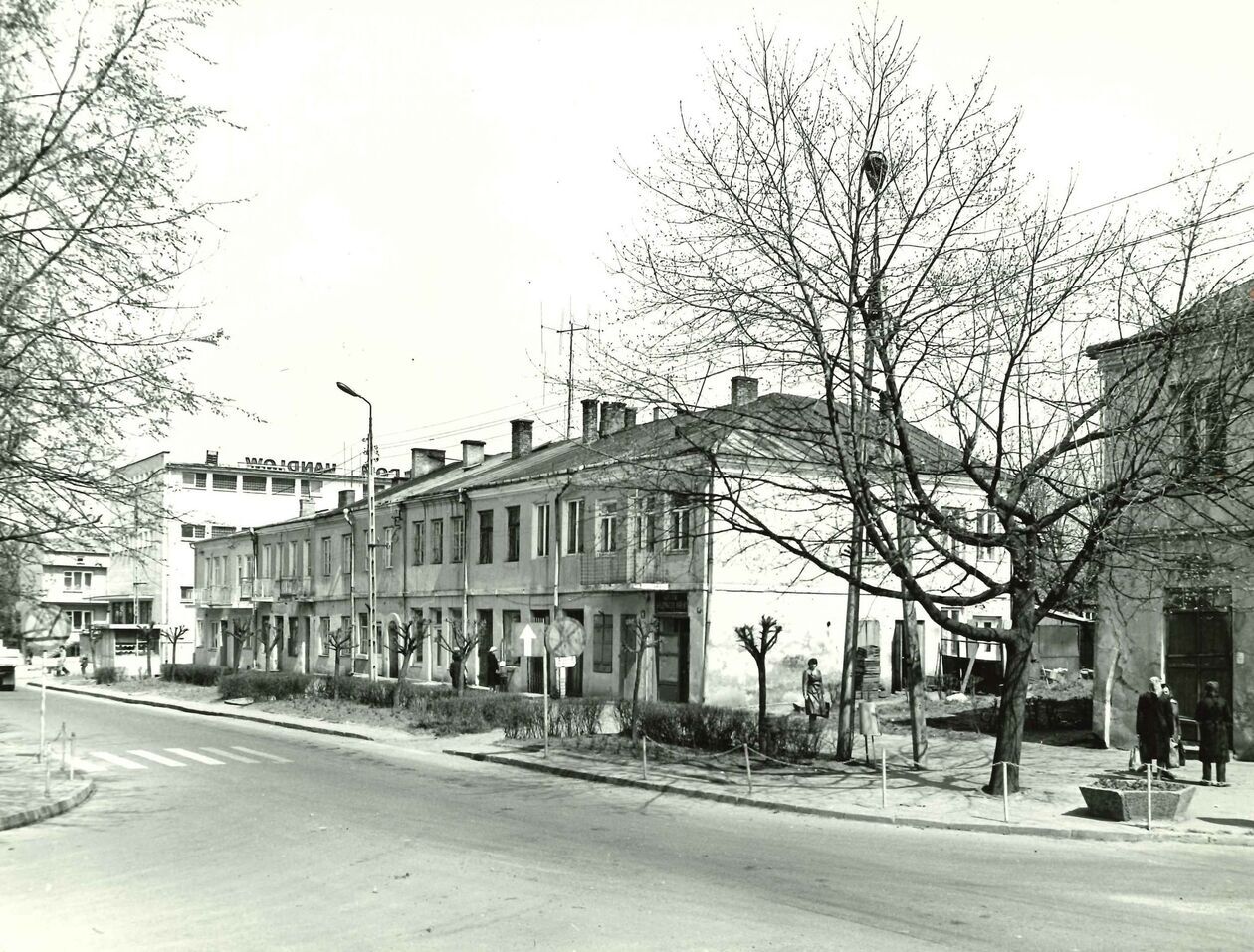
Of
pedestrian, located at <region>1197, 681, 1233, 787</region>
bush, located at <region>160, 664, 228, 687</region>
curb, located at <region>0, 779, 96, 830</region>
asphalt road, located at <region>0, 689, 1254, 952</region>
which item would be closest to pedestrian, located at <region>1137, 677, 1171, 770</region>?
pedestrian, located at <region>1197, 681, 1233, 787</region>

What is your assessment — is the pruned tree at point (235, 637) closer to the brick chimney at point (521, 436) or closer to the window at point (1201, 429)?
the brick chimney at point (521, 436)

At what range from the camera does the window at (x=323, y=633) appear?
172 ft

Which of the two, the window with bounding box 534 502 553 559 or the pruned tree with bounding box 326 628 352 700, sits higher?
the window with bounding box 534 502 553 559

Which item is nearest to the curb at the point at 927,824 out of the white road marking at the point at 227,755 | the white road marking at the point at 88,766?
the white road marking at the point at 227,755

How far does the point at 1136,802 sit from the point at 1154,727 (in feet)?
13.0

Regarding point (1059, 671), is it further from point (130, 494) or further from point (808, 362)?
point (130, 494)

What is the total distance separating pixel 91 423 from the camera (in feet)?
43.3

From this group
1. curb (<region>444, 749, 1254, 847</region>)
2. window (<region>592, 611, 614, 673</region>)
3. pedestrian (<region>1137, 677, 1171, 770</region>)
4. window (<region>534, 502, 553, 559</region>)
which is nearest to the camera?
curb (<region>444, 749, 1254, 847</region>)

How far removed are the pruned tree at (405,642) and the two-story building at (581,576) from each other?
650mm

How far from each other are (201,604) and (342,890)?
59327 mm

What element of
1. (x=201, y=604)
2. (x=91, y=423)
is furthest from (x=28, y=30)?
(x=201, y=604)

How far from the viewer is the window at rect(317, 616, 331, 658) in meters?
52.5

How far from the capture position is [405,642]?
39750 millimetres

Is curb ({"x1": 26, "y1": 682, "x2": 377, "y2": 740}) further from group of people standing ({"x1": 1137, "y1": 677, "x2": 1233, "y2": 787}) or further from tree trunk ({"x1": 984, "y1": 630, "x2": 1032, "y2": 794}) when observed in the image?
group of people standing ({"x1": 1137, "y1": 677, "x2": 1233, "y2": 787})
